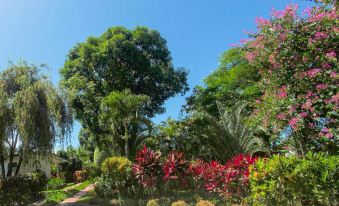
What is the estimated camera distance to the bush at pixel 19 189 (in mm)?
14214

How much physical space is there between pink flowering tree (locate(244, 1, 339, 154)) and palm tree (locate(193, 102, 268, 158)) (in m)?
8.31

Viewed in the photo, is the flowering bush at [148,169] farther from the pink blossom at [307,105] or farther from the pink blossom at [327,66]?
the pink blossom at [327,66]

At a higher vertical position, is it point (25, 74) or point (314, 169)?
point (25, 74)

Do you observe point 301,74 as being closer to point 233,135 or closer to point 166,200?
point 166,200

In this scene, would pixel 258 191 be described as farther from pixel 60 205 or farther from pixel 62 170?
pixel 62 170

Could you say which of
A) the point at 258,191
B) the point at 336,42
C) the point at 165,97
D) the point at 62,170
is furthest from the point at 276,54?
the point at 62,170

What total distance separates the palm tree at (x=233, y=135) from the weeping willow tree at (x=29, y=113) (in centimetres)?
808

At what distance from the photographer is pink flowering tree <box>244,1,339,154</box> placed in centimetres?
911

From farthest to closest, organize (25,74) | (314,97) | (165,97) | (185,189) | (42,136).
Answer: (165,97) < (25,74) < (42,136) < (185,189) < (314,97)

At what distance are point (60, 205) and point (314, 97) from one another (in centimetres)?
1090

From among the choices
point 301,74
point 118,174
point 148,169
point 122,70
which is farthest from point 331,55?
point 122,70

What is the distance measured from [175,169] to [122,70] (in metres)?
16.8

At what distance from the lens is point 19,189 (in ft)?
49.6

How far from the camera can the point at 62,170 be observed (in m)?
37.4
